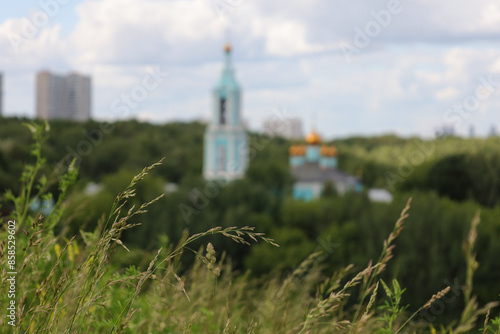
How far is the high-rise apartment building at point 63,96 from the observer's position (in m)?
70.5

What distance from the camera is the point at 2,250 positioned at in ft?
6.77

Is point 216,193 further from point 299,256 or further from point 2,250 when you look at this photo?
point 2,250

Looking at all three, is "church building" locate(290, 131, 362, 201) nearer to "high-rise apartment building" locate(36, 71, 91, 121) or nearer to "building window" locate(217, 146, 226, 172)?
"building window" locate(217, 146, 226, 172)

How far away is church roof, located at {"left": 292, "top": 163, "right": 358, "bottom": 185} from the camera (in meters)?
62.3

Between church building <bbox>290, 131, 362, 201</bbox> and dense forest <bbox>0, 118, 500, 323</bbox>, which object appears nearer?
dense forest <bbox>0, 118, 500, 323</bbox>

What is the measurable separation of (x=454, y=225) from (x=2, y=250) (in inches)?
999

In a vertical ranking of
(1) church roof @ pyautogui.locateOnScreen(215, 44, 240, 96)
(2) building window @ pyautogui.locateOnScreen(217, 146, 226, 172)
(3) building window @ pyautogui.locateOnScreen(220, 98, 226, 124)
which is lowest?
(2) building window @ pyautogui.locateOnScreen(217, 146, 226, 172)

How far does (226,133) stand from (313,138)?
15.0 m

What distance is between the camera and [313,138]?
70.4 metres

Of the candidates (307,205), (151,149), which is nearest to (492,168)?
(307,205)

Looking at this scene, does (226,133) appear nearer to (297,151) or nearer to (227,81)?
(227,81)

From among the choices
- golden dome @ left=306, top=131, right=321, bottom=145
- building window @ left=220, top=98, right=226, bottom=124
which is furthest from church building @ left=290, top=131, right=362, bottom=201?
building window @ left=220, top=98, right=226, bottom=124

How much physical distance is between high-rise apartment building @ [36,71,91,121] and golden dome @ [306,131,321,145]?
79.5ft

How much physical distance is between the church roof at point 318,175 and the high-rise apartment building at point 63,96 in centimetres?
2512
